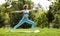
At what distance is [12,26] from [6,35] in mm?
1028

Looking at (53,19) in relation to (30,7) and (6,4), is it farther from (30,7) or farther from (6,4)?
(6,4)

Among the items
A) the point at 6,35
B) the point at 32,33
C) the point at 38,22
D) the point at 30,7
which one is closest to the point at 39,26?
the point at 38,22

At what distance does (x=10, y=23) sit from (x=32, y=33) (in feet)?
3.32

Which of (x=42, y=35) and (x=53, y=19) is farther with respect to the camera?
(x=53, y=19)

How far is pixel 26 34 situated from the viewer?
468cm

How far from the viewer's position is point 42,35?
178 inches

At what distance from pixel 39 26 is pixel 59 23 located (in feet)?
1.87

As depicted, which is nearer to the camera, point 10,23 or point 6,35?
point 6,35

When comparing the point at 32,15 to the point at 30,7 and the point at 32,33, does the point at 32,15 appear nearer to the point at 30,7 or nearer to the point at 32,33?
the point at 30,7

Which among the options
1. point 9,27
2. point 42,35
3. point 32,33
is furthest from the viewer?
point 9,27

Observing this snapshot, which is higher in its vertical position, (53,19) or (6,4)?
(6,4)

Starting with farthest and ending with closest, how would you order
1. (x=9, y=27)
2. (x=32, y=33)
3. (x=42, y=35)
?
1. (x=9, y=27)
2. (x=32, y=33)
3. (x=42, y=35)

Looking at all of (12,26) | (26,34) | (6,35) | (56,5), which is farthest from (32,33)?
(56,5)

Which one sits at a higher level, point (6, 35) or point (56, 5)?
point (56, 5)
